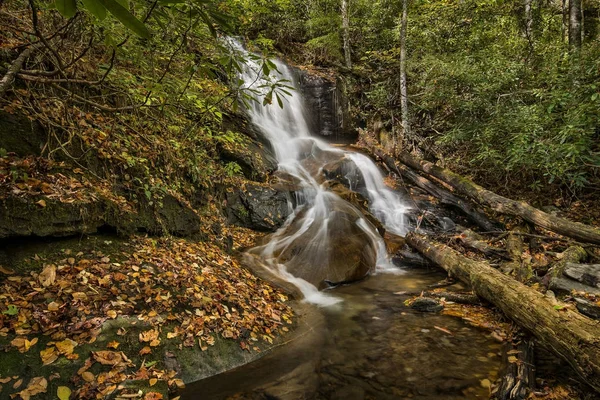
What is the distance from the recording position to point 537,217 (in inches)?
255

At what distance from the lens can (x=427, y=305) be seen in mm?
5223

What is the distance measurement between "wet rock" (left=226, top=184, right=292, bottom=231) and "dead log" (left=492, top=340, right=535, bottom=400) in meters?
5.90

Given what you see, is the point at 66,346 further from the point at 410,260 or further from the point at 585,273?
the point at 410,260

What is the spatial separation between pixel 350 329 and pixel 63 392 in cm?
340

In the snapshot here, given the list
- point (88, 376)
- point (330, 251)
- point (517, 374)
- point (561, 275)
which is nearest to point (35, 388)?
point (88, 376)

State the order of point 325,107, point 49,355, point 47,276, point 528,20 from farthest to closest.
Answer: point 325,107 → point 528,20 → point 47,276 → point 49,355

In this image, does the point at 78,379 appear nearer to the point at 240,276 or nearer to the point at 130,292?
the point at 130,292

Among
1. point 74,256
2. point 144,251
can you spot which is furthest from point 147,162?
point 74,256

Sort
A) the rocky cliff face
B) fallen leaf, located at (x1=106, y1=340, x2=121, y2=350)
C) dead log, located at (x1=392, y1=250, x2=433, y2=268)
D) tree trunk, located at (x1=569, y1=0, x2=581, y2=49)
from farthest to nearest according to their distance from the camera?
the rocky cliff face → tree trunk, located at (x1=569, y1=0, x2=581, y2=49) → dead log, located at (x1=392, y1=250, x2=433, y2=268) → fallen leaf, located at (x1=106, y1=340, x2=121, y2=350)

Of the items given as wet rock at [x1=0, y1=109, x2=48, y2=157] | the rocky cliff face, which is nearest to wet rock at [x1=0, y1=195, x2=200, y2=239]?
wet rock at [x1=0, y1=109, x2=48, y2=157]

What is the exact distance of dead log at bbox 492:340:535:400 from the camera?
→ 9.80 ft

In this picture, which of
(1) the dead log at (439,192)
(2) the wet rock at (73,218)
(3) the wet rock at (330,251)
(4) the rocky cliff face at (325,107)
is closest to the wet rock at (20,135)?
(2) the wet rock at (73,218)

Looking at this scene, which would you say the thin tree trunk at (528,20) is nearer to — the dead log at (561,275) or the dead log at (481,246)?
the dead log at (481,246)

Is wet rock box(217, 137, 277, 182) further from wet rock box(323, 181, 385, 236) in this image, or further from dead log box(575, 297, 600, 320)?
dead log box(575, 297, 600, 320)
